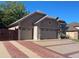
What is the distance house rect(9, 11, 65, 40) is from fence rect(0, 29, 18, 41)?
70 cm

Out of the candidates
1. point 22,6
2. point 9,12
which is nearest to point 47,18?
point 9,12

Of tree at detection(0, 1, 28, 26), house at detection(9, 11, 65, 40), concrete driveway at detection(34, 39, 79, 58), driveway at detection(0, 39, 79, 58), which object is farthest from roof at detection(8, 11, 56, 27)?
driveway at detection(0, 39, 79, 58)

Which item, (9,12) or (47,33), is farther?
(9,12)

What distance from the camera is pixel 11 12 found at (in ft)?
137

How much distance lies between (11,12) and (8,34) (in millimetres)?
14208

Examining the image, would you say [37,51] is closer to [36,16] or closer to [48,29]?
[48,29]

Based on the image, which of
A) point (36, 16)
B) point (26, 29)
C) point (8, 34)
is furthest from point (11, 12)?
point (8, 34)

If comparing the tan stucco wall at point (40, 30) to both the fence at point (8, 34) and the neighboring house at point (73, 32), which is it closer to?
the fence at point (8, 34)

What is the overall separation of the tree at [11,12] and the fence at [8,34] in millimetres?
8255

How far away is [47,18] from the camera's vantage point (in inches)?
1278

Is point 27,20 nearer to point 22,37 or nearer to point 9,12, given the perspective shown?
point 22,37

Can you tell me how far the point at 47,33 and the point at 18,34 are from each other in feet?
19.4

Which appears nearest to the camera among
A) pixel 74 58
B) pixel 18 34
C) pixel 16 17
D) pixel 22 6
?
pixel 74 58

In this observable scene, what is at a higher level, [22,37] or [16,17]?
[16,17]
